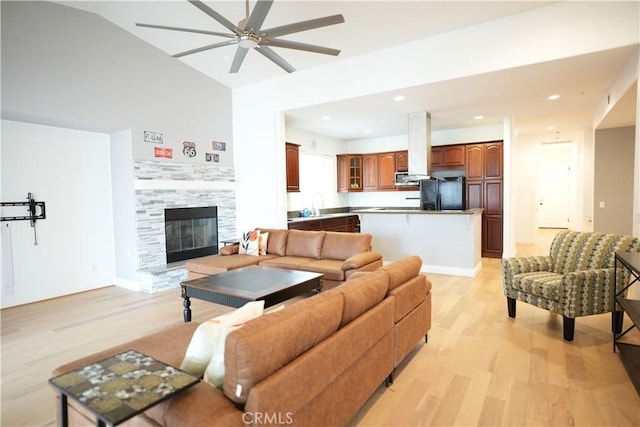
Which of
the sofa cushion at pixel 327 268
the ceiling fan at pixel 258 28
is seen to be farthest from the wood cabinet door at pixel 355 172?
the ceiling fan at pixel 258 28

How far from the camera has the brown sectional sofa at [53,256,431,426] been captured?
4.35ft

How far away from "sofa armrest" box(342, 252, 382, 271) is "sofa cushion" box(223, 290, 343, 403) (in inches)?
88.8

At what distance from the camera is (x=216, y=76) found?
6078 millimetres

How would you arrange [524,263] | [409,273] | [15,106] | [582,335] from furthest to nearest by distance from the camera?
1. [15,106]
2. [524,263]
3. [582,335]
4. [409,273]

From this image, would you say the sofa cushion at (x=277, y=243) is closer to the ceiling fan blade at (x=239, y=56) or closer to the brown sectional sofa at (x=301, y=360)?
the ceiling fan blade at (x=239, y=56)

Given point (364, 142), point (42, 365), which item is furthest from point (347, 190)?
point (42, 365)

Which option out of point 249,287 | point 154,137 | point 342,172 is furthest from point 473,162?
point 154,137

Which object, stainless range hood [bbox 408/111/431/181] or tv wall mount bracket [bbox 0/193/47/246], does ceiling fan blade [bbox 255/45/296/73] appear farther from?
tv wall mount bracket [bbox 0/193/47/246]

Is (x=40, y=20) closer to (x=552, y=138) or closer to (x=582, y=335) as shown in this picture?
(x=582, y=335)

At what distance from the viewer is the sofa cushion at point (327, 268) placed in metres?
4.06

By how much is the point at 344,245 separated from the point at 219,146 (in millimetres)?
3238

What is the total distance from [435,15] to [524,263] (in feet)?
9.49

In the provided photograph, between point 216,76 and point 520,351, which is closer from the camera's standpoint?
point 520,351

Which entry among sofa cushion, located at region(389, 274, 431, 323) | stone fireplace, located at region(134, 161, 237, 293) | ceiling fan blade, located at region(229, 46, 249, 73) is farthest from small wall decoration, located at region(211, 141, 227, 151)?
sofa cushion, located at region(389, 274, 431, 323)
